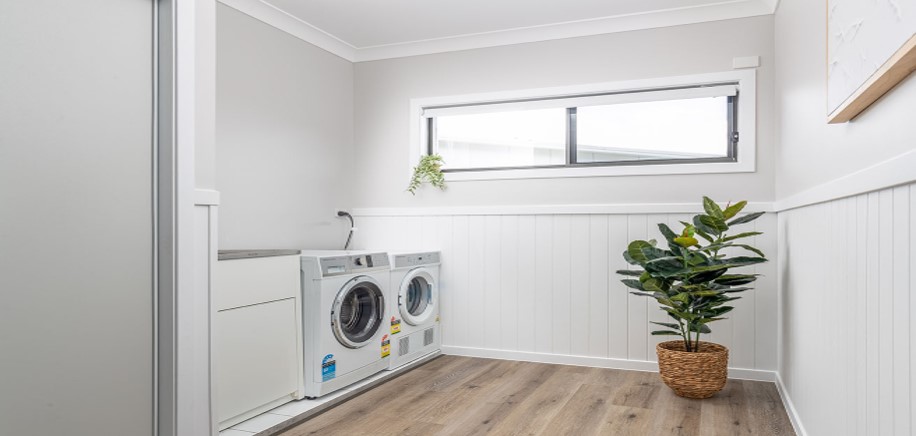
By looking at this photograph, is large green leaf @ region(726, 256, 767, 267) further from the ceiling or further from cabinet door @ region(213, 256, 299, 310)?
cabinet door @ region(213, 256, 299, 310)

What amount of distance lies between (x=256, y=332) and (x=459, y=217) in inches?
70.4

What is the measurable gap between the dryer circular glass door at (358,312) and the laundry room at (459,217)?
17 millimetres

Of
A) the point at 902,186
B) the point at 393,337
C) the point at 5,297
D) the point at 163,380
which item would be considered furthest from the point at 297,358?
the point at 902,186

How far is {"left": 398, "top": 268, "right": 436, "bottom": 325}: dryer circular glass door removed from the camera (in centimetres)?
374

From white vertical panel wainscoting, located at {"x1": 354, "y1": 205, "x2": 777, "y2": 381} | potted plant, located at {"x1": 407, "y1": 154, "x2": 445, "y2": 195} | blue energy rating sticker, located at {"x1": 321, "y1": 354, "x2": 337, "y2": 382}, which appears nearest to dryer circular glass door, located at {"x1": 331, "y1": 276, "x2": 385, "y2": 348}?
blue energy rating sticker, located at {"x1": 321, "y1": 354, "x2": 337, "y2": 382}

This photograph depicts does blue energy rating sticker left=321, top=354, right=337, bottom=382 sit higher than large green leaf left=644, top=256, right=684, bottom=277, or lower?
lower

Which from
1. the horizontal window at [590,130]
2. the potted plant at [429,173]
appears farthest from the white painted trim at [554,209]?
the horizontal window at [590,130]

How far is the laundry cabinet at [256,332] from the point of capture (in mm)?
2510

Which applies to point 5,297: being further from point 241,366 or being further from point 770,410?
point 770,410

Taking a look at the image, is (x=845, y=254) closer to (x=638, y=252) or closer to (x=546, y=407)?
(x=638, y=252)

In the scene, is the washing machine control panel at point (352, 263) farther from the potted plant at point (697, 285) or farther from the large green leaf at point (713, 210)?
the large green leaf at point (713, 210)

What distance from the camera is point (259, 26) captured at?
11.5 ft

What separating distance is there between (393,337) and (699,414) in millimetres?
1722

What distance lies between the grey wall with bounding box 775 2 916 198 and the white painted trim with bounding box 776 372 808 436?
3.16 ft
